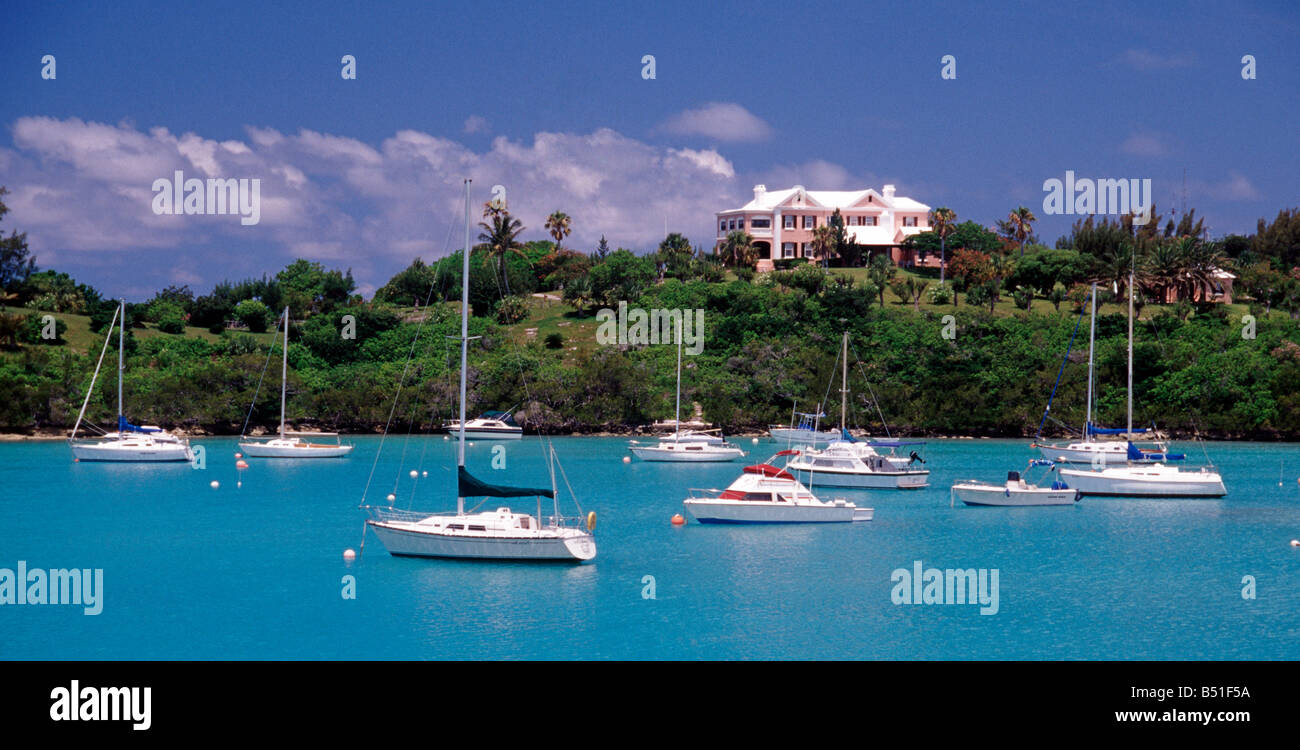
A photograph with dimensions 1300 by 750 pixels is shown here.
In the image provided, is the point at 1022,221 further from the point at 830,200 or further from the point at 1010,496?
the point at 1010,496

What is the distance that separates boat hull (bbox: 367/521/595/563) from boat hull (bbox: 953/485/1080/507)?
78.8 feet

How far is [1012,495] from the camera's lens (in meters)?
51.9

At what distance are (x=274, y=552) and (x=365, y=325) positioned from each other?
76.7 meters

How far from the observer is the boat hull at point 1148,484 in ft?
181

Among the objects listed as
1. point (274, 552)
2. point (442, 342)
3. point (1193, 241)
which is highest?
point (1193, 241)

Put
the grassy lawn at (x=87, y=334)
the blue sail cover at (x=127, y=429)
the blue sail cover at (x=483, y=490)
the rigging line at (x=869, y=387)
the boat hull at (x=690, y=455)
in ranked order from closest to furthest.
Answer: the blue sail cover at (x=483, y=490), the blue sail cover at (x=127, y=429), the boat hull at (x=690, y=455), the rigging line at (x=869, y=387), the grassy lawn at (x=87, y=334)

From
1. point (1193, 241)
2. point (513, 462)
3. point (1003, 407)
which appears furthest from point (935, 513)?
point (1193, 241)

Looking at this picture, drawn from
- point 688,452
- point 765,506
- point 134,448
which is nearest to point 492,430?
point 688,452

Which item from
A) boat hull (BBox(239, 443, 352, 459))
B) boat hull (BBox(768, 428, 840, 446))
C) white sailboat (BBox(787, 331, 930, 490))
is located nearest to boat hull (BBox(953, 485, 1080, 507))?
white sailboat (BBox(787, 331, 930, 490))

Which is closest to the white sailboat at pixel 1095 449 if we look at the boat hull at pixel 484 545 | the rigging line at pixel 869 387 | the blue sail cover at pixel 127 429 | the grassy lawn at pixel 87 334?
→ the rigging line at pixel 869 387

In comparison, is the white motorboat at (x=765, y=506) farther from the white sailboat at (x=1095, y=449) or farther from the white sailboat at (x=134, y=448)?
the white sailboat at (x=134, y=448)

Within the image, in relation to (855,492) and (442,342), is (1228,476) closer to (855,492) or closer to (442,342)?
(855,492)
